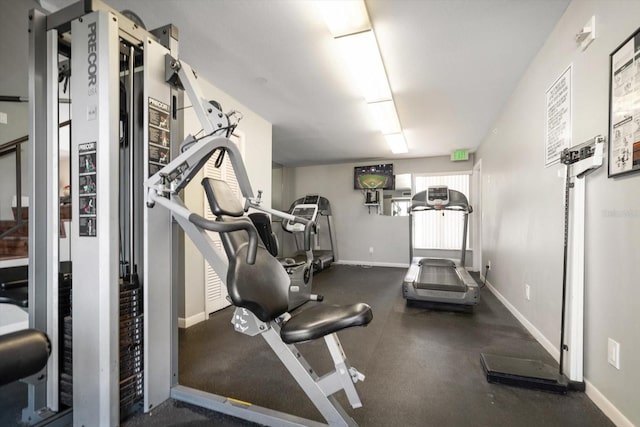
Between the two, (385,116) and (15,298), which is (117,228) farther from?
(385,116)

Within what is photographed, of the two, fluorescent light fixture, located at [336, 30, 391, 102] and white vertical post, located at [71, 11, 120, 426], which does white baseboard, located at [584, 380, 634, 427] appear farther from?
fluorescent light fixture, located at [336, 30, 391, 102]

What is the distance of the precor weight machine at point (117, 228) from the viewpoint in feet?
4.23

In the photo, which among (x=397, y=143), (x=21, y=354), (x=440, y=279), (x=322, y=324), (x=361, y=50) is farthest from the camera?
(x=397, y=143)

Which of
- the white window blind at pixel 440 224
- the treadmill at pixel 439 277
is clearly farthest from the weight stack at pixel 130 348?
the white window blind at pixel 440 224

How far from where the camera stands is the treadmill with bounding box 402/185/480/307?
3.14 metres

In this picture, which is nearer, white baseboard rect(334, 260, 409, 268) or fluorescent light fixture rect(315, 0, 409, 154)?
fluorescent light fixture rect(315, 0, 409, 154)

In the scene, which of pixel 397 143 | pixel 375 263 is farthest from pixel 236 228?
pixel 375 263

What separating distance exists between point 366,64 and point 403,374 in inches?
99.0

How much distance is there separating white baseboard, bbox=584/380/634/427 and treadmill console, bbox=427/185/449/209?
2.92m

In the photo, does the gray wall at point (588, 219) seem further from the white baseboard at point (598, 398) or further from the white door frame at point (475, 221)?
the white door frame at point (475, 221)

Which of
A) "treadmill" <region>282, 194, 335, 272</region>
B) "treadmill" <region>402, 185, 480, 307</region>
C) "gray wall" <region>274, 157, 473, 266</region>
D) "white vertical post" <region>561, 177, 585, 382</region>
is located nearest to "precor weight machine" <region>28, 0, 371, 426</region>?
"white vertical post" <region>561, 177, 585, 382</region>

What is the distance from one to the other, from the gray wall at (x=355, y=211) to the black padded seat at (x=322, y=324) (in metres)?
5.23

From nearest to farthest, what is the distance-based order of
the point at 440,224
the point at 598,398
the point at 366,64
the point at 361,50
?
the point at 598,398 → the point at 361,50 → the point at 366,64 → the point at 440,224

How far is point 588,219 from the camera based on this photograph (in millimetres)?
1684
